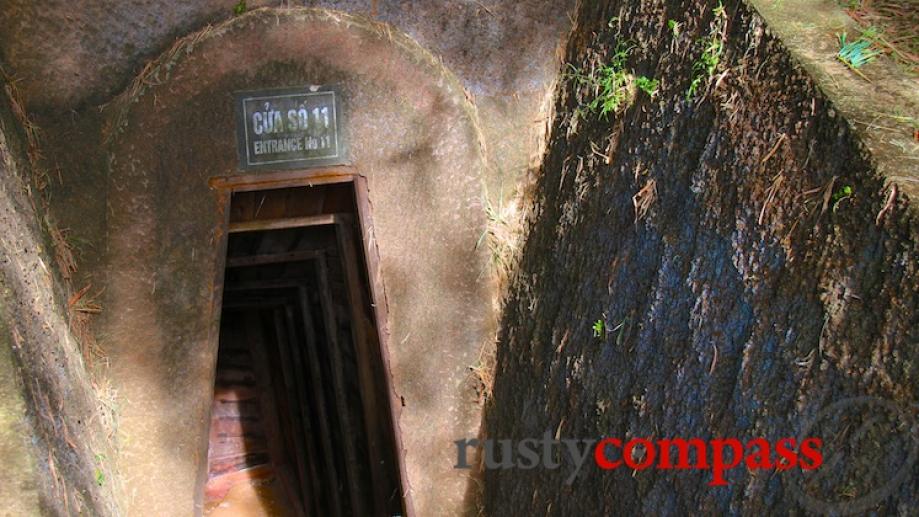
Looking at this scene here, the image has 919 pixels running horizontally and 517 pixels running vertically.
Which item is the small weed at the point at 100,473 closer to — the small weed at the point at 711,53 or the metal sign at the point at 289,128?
the metal sign at the point at 289,128

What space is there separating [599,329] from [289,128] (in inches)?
58.2

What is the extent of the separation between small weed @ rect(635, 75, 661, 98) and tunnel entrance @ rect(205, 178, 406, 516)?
1.23m

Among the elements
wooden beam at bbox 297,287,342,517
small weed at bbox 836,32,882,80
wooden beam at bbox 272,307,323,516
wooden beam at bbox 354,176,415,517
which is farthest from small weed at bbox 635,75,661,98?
wooden beam at bbox 272,307,323,516

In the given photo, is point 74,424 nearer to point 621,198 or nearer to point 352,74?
point 352,74

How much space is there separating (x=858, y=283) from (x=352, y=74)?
2.13 m

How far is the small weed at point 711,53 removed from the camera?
2.46 m

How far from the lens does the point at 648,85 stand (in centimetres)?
278

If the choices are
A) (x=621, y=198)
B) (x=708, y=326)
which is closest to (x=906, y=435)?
(x=708, y=326)

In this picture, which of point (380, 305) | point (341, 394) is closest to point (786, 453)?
point (380, 305)

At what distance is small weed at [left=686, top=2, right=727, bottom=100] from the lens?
2.46 meters

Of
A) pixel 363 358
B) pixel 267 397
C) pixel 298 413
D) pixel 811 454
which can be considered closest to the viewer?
pixel 811 454

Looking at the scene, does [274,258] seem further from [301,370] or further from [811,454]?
[811,454]

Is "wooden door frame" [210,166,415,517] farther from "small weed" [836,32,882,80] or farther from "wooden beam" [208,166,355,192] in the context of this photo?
"small weed" [836,32,882,80]

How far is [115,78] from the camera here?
326cm
